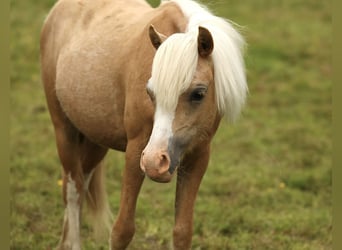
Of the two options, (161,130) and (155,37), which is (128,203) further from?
(155,37)

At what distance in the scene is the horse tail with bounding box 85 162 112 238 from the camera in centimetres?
524

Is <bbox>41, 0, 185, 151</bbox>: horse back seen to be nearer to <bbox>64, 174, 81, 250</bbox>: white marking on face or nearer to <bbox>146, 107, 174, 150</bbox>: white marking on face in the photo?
<bbox>146, 107, 174, 150</bbox>: white marking on face

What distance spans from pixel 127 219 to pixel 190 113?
0.84 metres

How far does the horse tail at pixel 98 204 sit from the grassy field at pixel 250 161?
0.37ft

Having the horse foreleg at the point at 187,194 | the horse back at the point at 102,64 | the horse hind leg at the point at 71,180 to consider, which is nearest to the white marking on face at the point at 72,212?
the horse hind leg at the point at 71,180

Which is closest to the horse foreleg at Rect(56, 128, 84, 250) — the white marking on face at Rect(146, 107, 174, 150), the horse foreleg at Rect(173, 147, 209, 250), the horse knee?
the horse knee

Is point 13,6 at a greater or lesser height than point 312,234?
lesser

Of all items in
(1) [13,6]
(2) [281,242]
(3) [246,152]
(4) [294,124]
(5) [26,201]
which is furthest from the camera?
(1) [13,6]

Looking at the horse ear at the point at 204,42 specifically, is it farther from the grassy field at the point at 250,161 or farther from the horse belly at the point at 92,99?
the horse belly at the point at 92,99

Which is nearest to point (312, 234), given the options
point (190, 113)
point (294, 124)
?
point (190, 113)

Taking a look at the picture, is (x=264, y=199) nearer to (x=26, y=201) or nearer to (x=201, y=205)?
(x=201, y=205)

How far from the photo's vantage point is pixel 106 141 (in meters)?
4.43

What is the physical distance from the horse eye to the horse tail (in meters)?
1.91

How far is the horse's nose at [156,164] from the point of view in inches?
132
